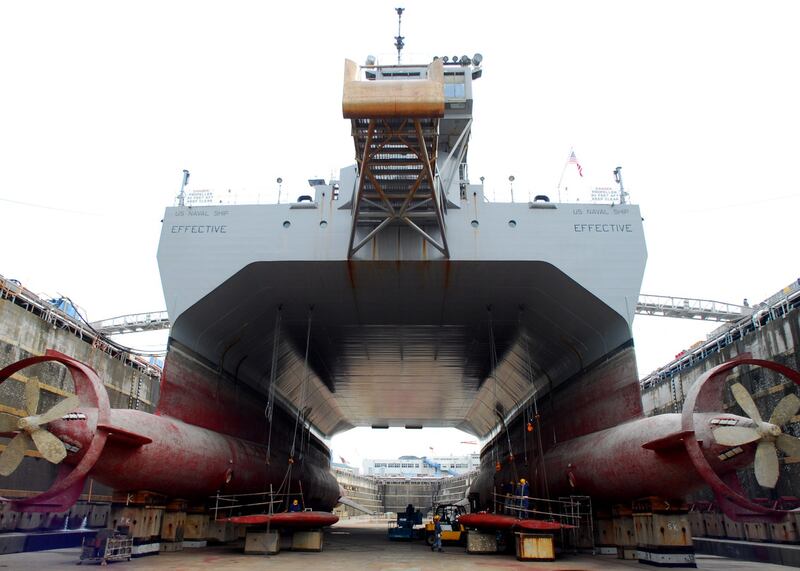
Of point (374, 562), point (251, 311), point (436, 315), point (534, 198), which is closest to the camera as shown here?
point (374, 562)

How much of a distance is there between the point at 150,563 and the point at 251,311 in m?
7.23

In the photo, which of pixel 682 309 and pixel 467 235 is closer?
pixel 467 235

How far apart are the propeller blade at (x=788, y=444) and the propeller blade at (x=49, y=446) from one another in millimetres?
11827

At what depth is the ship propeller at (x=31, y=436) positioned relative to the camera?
9.35m

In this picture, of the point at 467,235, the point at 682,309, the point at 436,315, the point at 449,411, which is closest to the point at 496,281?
the point at 467,235

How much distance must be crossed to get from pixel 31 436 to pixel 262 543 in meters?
7.19

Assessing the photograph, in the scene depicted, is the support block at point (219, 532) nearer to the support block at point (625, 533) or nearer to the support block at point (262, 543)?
the support block at point (262, 543)

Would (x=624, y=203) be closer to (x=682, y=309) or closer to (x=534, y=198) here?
(x=534, y=198)

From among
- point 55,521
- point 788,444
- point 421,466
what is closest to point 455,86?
point 788,444

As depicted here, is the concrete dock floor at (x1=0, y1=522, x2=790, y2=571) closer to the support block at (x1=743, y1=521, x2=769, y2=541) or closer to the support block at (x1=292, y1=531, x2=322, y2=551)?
the support block at (x1=292, y1=531, x2=322, y2=551)

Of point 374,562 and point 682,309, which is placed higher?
point 682,309

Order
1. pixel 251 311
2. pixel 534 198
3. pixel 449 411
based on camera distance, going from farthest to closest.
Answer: pixel 449 411, pixel 251 311, pixel 534 198

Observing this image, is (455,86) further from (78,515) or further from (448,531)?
(78,515)

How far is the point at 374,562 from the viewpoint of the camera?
13141mm
